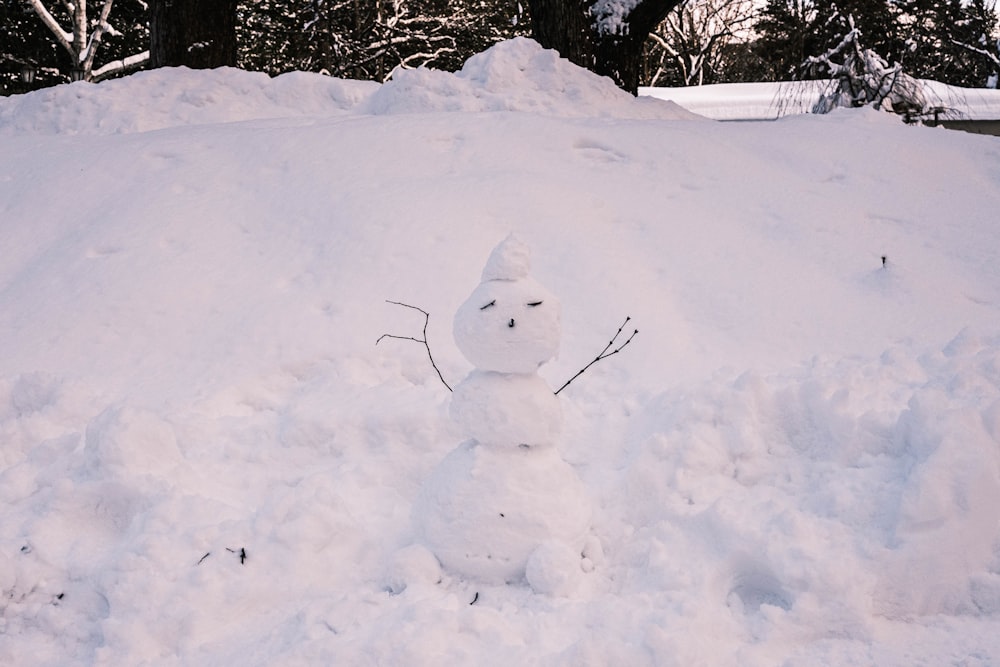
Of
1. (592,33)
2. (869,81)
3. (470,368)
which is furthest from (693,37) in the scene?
(470,368)

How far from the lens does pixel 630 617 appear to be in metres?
2.33

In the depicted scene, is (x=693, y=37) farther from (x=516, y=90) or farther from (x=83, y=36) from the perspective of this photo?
(x=516, y=90)

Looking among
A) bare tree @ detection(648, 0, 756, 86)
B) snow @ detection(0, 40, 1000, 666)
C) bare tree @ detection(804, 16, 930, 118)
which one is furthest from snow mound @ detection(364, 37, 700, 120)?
bare tree @ detection(648, 0, 756, 86)

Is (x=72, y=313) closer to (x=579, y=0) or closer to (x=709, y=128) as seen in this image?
(x=709, y=128)

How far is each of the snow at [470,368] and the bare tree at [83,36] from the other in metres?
9.57

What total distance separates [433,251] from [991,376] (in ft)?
8.51

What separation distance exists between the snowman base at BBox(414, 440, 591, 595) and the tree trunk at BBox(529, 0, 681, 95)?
18.4ft

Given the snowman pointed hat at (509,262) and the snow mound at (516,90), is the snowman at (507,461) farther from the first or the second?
the snow mound at (516,90)

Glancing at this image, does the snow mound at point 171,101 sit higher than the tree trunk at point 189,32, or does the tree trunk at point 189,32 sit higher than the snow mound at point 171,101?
the tree trunk at point 189,32

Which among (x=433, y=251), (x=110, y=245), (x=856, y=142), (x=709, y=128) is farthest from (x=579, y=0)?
(x=110, y=245)

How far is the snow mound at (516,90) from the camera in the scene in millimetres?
6500

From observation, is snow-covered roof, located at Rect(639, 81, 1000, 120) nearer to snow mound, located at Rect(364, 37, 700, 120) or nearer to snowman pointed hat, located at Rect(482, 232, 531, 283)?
snow mound, located at Rect(364, 37, 700, 120)

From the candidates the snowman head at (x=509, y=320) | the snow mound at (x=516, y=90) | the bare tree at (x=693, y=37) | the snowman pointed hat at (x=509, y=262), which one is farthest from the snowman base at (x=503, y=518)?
the bare tree at (x=693, y=37)

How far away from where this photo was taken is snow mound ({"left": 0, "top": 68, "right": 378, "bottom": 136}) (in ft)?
21.6
